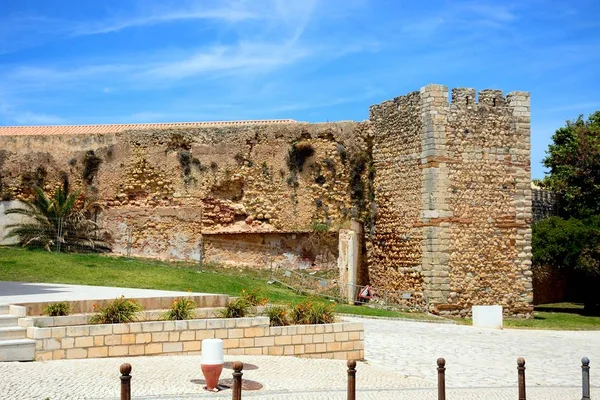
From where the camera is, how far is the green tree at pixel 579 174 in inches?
1286

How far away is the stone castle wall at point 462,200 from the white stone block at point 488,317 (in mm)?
2191

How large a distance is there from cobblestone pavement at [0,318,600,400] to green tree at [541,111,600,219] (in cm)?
1603

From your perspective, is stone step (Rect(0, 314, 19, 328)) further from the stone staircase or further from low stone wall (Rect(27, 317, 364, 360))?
low stone wall (Rect(27, 317, 364, 360))

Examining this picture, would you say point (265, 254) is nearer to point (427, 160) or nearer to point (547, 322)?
point (427, 160)

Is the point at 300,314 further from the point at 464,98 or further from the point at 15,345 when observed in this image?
the point at 464,98

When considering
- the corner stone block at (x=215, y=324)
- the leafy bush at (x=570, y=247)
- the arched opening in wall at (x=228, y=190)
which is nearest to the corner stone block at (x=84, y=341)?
the corner stone block at (x=215, y=324)

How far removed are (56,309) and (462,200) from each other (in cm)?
1344

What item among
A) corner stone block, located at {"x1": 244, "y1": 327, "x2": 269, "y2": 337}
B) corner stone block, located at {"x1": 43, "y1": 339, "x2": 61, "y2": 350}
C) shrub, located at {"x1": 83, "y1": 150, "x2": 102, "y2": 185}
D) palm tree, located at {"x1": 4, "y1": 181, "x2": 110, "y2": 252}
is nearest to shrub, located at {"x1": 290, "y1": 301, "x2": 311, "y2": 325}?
corner stone block, located at {"x1": 244, "y1": 327, "x2": 269, "y2": 337}

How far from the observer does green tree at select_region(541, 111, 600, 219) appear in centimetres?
3266

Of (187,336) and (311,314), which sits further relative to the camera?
(311,314)

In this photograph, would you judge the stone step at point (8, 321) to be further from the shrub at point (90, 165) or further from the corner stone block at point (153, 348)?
the shrub at point (90, 165)

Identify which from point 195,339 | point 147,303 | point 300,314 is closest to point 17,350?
point 195,339

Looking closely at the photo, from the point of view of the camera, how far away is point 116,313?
12.6m

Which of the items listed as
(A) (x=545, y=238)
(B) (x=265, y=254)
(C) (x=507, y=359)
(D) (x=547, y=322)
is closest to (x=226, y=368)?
(C) (x=507, y=359)
